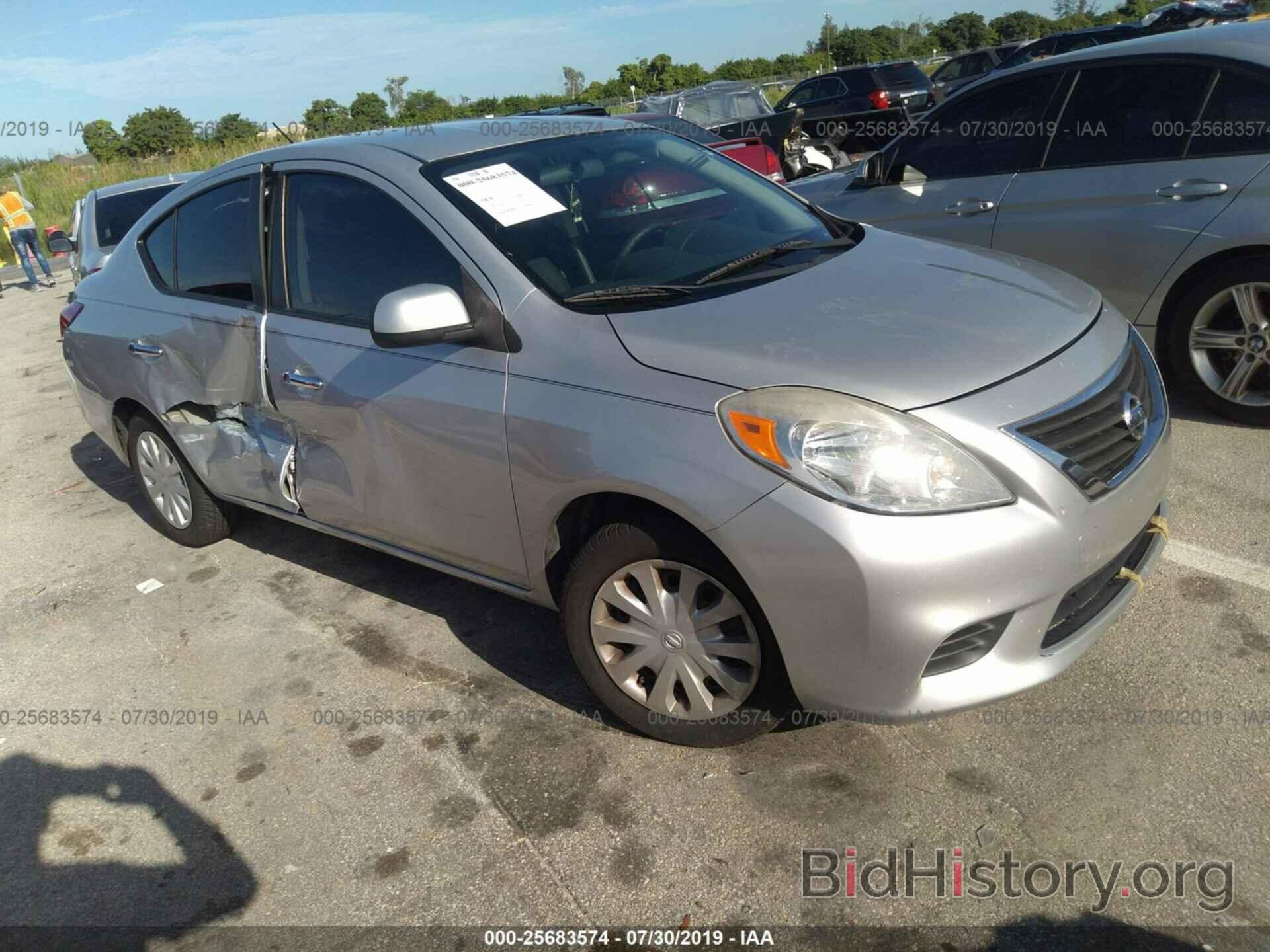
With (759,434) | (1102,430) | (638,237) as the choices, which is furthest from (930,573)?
(638,237)

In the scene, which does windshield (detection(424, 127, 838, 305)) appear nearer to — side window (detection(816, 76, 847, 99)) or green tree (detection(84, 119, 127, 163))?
side window (detection(816, 76, 847, 99))

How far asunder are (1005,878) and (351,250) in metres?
2.81

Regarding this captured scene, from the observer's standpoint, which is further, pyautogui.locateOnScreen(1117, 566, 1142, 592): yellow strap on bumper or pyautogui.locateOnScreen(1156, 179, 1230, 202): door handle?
pyautogui.locateOnScreen(1156, 179, 1230, 202): door handle

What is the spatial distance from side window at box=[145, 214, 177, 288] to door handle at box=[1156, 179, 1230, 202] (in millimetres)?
4438

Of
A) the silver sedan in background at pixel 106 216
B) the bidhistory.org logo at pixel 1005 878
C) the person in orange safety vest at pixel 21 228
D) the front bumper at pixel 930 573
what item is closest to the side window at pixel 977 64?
the silver sedan in background at pixel 106 216

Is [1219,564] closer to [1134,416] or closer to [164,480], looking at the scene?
[1134,416]

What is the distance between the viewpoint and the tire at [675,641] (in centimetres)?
252

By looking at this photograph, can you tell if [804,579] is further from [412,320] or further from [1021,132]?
[1021,132]

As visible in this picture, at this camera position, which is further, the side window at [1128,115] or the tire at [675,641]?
the side window at [1128,115]

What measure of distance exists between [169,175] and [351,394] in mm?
8161

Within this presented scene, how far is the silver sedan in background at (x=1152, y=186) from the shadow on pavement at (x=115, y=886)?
432 cm

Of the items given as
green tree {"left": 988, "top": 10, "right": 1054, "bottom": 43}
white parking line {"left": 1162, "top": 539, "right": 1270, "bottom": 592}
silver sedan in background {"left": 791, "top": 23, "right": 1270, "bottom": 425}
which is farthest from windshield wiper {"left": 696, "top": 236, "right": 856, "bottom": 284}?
green tree {"left": 988, "top": 10, "right": 1054, "bottom": 43}

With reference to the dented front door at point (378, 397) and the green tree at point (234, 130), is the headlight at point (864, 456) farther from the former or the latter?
the green tree at point (234, 130)

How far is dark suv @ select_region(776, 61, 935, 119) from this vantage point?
17.5m
